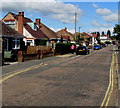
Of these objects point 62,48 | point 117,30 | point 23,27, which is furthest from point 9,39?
point 117,30

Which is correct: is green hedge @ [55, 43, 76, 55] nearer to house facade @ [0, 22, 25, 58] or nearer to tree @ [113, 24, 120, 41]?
house facade @ [0, 22, 25, 58]

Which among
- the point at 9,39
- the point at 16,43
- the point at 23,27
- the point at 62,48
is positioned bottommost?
the point at 62,48

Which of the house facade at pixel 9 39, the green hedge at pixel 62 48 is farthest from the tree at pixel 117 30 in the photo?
the house facade at pixel 9 39

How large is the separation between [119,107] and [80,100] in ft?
4.26

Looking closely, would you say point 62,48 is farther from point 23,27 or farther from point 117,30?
point 117,30

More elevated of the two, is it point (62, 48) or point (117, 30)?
point (117, 30)

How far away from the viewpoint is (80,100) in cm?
694

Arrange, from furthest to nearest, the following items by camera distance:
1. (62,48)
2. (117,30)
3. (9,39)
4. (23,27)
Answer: (117,30) < (23,27) < (62,48) < (9,39)

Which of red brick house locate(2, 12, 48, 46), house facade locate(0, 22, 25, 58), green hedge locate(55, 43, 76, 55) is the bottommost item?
green hedge locate(55, 43, 76, 55)

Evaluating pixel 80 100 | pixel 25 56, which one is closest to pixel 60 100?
pixel 80 100

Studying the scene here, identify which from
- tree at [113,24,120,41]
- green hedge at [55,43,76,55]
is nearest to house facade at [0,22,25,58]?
green hedge at [55,43,76,55]

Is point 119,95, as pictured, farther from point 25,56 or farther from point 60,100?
point 25,56

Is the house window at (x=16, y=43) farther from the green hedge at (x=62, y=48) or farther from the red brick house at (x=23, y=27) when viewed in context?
the red brick house at (x=23, y=27)

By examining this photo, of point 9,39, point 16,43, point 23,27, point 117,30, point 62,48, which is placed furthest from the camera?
Answer: point 117,30
